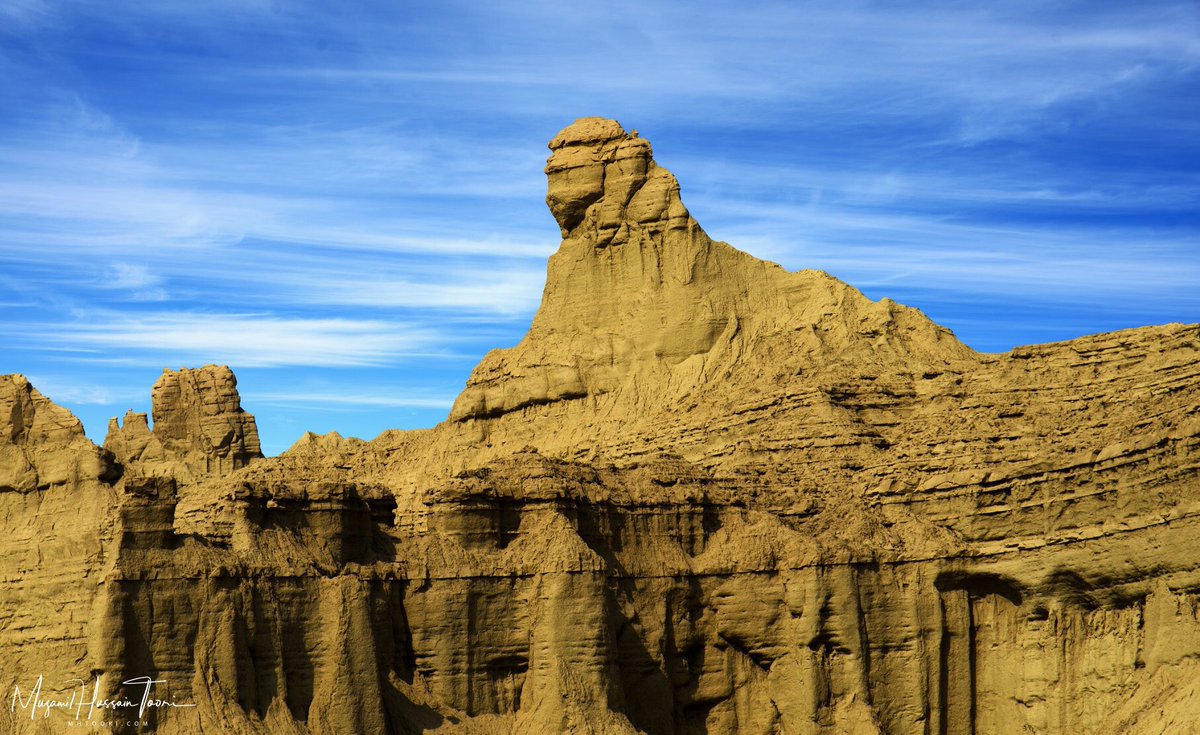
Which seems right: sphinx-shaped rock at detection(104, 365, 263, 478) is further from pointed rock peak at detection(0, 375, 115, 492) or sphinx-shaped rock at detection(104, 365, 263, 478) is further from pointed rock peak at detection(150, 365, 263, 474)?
pointed rock peak at detection(0, 375, 115, 492)

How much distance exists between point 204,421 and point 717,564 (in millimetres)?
36247

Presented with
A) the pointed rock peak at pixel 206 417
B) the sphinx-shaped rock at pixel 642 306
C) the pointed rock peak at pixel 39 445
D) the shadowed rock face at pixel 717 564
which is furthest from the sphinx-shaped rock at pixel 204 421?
the pointed rock peak at pixel 39 445

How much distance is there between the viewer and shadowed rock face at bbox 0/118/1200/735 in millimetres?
64688

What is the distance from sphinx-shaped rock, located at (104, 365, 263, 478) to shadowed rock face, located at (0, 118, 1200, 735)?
17.3 meters

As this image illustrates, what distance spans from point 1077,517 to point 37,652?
2521 cm

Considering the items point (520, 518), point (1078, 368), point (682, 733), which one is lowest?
point (682, 733)

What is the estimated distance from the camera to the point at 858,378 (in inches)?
3221

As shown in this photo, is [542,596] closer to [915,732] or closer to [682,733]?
[682,733]

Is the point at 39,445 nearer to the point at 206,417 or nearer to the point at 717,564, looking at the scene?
the point at 717,564

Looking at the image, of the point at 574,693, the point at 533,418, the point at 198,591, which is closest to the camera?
the point at 198,591

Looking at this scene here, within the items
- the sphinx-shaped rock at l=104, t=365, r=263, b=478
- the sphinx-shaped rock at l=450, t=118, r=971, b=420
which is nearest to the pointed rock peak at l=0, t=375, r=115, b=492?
the sphinx-shaped rock at l=450, t=118, r=971, b=420

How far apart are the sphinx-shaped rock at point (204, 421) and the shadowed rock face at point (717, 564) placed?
17.3 m

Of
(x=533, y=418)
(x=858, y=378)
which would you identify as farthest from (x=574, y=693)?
(x=533, y=418)

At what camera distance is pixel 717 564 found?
240ft
